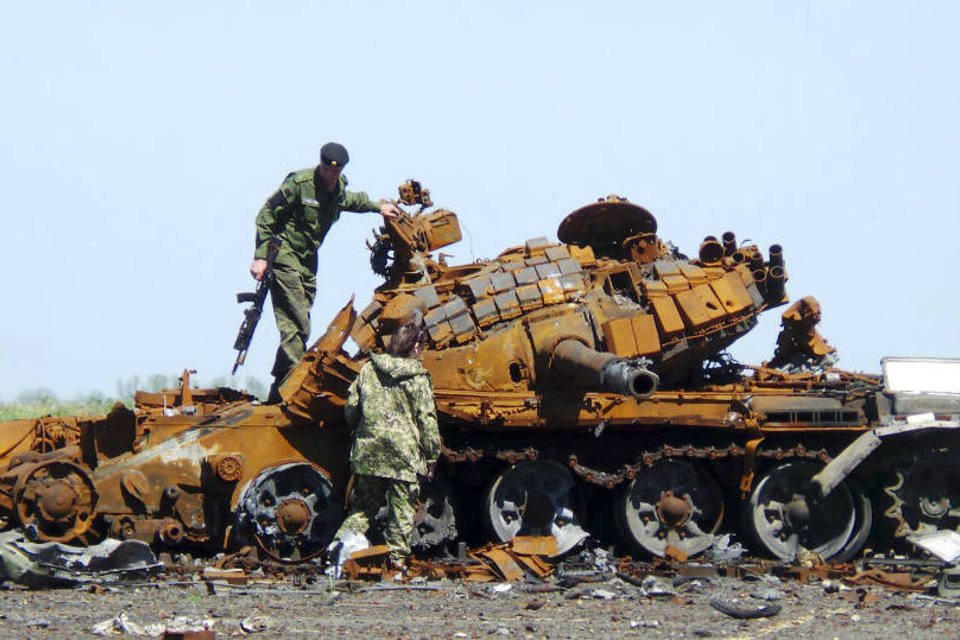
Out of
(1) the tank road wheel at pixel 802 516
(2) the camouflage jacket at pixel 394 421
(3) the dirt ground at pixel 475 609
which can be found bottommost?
(3) the dirt ground at pixel 475 609

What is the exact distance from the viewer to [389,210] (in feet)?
60.6

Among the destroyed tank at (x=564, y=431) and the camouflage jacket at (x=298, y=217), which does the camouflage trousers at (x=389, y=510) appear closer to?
the destroyed tank at (x=564, y=431)

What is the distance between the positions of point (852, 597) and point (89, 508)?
708cm

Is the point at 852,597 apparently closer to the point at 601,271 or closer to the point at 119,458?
the point at 601,271

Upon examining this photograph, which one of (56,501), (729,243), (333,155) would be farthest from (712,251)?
(56,501)

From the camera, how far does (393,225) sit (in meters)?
18.4

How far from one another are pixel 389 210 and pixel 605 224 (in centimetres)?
244

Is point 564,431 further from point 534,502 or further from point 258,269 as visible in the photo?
point 258,269

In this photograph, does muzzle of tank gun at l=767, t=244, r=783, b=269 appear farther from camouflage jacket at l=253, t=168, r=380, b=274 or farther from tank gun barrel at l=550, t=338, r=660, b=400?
camouflage jacket at l=253, t=168, r=380, b=274

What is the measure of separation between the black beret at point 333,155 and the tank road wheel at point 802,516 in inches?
220

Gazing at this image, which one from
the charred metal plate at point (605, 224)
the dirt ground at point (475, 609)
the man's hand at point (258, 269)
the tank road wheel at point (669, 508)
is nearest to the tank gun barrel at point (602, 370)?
the tank road wheel at point (669, 508)

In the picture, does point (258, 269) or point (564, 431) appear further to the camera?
point (258, 269)

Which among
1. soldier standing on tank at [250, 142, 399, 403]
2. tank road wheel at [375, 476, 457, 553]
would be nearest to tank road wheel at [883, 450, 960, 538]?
tank road wheel at [375, 476, 457, 553]

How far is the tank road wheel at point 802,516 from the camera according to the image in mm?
17922
